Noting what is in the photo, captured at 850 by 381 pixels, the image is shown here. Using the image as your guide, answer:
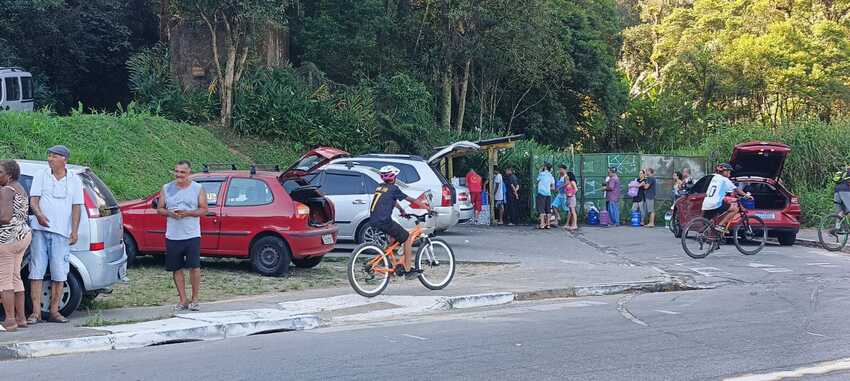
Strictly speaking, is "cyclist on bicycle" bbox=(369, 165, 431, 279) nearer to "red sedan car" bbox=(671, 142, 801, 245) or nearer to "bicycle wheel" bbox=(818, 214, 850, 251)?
"red sedan car" bbox=(671, 142, 801, 245)

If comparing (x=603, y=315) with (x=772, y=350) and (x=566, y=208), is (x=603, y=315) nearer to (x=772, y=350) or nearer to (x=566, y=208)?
(x=772, y=350)

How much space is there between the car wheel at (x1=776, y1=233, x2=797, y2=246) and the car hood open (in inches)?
49.5

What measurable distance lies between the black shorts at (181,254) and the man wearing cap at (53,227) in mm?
1156

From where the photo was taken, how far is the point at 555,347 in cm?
918

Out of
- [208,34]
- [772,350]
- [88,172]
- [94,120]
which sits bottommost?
[772,350]

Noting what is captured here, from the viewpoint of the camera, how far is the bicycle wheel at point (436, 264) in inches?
520

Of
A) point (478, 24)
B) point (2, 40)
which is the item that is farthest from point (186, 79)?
point (478, 24)

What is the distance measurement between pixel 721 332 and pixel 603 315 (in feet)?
5.25

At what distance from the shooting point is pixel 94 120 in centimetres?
2375

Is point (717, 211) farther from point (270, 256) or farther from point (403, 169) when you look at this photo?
point (270, 256)

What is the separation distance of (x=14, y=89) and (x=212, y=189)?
18283 millimetres

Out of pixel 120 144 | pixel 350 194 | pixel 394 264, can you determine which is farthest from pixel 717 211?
pixel 120 144

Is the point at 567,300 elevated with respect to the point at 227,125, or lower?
lower

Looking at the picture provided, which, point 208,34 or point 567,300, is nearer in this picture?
point 567,300
